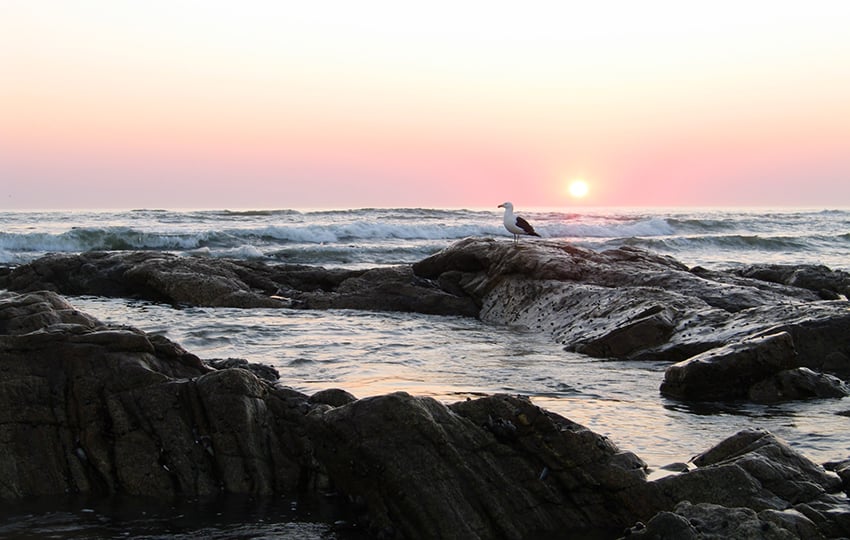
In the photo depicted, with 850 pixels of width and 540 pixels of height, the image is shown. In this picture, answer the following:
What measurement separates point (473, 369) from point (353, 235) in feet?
107

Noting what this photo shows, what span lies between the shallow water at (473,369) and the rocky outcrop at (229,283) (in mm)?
601

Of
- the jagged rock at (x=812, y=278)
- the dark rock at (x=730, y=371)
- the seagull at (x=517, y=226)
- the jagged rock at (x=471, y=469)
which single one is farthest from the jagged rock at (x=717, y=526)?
the seagull at (x=517, y=226)

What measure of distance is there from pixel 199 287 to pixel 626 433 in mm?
10670

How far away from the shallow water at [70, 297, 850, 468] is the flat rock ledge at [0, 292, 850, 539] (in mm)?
902

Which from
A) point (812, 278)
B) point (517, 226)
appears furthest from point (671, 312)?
point (517, 226)

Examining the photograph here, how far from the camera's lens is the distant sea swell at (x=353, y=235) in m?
33.4

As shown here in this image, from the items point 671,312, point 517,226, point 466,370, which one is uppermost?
point 517,226

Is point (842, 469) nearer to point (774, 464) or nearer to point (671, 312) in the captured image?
point (774, 464)

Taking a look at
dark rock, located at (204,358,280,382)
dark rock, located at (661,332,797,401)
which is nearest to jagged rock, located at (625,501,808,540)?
dark rock, located at (661,332,797,401)

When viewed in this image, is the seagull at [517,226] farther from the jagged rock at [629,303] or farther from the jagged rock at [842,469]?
the jagged rock at [842,469]

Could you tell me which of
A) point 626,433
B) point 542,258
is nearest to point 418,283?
point 542,258

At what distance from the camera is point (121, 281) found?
55.9 feet

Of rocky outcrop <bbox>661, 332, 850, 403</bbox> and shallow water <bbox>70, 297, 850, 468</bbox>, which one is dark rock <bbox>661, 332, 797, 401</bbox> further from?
shallow water <bbox>70, 297, 850, 468</bbox>

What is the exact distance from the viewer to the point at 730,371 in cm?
841
